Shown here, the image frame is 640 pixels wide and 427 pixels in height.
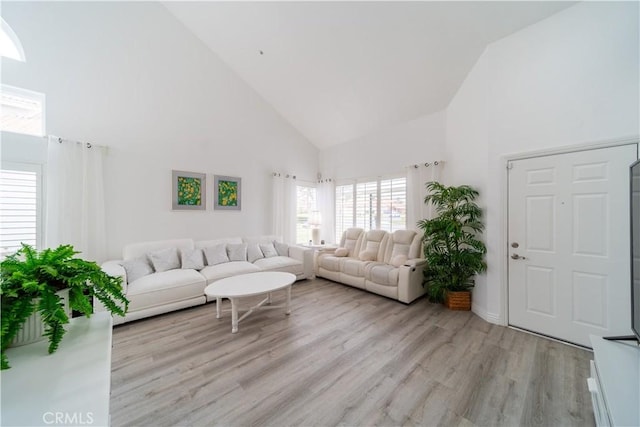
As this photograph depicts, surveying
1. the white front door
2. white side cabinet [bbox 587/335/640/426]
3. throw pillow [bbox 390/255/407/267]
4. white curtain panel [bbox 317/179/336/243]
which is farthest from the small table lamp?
white side cabinet [bbox 587/335/640/426]

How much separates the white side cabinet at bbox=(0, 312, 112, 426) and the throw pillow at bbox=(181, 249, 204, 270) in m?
2.47

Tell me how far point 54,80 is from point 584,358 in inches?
250

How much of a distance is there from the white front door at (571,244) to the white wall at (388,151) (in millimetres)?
1510

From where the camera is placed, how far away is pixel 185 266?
11.0 ft

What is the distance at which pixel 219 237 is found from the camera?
416 cm

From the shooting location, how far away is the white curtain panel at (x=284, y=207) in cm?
484

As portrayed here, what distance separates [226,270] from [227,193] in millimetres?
1562

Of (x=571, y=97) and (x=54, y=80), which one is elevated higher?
(x=54, y=80)

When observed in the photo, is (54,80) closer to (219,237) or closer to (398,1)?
(219,237)

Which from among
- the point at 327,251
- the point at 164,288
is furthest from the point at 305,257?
the point at 164,288

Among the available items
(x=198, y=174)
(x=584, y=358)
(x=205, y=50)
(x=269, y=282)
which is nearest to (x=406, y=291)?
(x=584, y=358)

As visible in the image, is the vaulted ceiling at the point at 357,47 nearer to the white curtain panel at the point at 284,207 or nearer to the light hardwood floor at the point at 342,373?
the white curtain panel at the point at 284,207

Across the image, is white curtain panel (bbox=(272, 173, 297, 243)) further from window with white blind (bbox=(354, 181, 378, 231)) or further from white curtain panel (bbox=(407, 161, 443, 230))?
white curtain panel (bbox=(407, 161, 443, 230))

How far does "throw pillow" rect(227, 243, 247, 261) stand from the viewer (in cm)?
388
